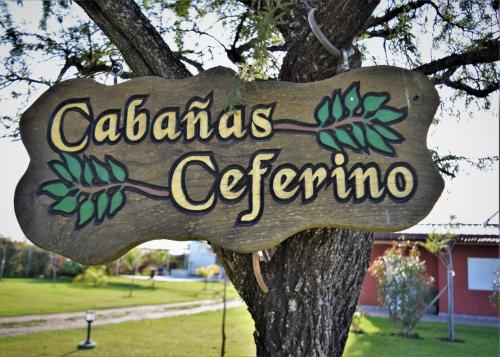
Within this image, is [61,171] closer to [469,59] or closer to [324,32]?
[324,32]

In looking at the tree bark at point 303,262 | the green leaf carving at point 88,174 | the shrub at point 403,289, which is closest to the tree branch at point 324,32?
the tree bark at point 303,262

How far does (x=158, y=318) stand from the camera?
12.5 m

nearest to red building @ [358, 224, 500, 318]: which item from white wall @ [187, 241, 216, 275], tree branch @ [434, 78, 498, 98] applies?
tree branch @ [434, 78, 498, 98]

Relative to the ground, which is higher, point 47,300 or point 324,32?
point 324,32

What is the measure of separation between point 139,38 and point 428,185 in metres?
1.68

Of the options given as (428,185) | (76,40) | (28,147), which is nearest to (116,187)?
(28,147)

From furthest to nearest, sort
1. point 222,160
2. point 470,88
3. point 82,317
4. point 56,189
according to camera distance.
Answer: point 82,317 → point 470,88 → point 56,189 → point 222,160

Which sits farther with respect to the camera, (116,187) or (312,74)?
(312,74)

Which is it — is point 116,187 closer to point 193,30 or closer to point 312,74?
point 312,74

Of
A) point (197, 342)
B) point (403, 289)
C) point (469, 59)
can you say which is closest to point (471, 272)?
point (403, 289)

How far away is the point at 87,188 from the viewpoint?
6.57 feet

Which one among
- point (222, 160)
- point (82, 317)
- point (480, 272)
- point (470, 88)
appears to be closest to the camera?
point (222, 160)

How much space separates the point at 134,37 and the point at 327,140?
129 cm

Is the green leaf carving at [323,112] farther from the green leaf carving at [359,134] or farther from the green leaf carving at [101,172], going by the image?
the green leaf carving at [101,172]
